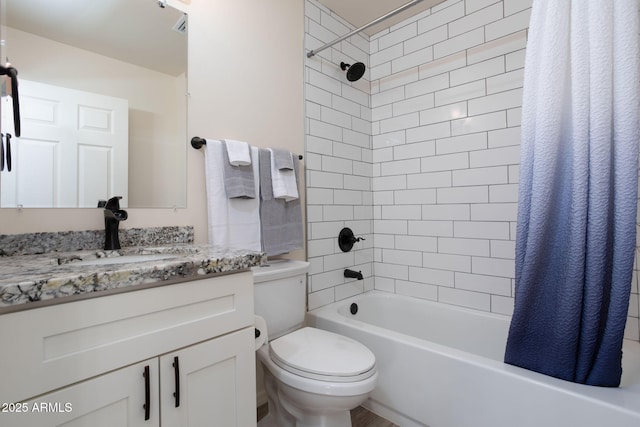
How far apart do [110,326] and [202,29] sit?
1396 mm

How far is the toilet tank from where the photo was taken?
4.57 feet

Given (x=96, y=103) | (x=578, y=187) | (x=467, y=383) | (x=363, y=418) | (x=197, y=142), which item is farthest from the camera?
(x=363, y=418)

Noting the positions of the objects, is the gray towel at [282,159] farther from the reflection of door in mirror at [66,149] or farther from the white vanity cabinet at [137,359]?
the white vanity cabinet at [137,359]

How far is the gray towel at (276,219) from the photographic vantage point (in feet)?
5.36

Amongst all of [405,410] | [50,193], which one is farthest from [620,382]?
[50,193]

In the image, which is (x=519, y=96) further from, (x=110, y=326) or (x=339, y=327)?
(x=110, y=326)

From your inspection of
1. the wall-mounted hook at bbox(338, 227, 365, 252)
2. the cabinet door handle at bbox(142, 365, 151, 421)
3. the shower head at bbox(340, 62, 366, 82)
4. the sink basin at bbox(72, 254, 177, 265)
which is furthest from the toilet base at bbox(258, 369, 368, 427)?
the shower head at bbox(340, 62, 366, 82)

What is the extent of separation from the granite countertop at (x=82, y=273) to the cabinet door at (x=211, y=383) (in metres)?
0.21

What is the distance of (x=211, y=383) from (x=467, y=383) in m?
1.06

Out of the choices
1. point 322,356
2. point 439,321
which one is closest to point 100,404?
point 322,356

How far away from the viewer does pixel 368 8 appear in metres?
2.16

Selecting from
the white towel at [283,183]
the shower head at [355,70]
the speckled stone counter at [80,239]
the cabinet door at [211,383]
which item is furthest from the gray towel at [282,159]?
the cabinet door at [211,383]

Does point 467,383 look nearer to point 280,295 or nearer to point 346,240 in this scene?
point 280,295

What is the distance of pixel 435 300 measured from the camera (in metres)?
2.10
